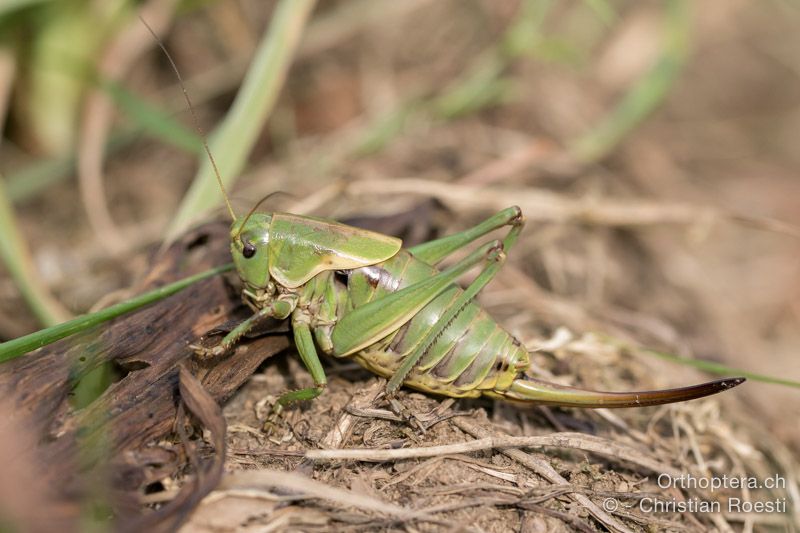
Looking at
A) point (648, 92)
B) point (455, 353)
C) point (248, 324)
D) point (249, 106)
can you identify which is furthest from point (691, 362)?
point (648, 92)

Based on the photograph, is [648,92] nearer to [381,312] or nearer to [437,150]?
[437,150]

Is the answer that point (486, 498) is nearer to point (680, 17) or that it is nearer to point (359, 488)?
point (359, 488)

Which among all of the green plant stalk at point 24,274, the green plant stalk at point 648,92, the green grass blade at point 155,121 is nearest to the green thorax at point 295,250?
the green plant stalk at point 24,274

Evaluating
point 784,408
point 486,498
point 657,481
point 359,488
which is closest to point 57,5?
point 359,488

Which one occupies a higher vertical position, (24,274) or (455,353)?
(24,274)

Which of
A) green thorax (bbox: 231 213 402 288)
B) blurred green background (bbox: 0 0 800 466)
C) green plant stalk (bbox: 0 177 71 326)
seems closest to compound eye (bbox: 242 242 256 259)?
green thorax (bbox: 231 213 402 288)

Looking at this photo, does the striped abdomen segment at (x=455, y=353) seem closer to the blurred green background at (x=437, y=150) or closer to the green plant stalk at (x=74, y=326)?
the green plant stalk at (x=74, y=326)
